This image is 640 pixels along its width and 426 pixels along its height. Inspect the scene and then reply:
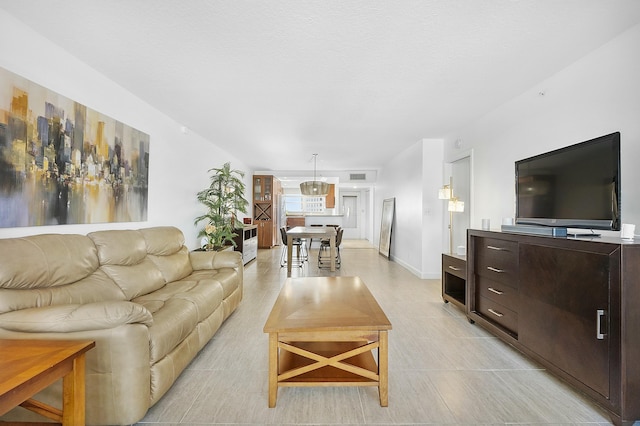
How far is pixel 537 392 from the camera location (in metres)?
1.90

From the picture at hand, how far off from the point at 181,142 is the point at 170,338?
3425 mm

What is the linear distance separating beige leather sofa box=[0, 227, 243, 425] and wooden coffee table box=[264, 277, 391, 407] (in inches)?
27.6

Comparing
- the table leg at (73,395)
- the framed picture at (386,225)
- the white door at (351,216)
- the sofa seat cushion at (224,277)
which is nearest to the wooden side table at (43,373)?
the table leg at (73,395)

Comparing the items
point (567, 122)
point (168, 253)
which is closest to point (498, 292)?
point (567, 122)

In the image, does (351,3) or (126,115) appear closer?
(351,3)

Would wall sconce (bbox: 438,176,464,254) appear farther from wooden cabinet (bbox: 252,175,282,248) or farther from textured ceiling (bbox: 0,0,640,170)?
wooden cabinet (bbox: 252,175,282,248)

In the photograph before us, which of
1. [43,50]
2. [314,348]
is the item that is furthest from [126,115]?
[314,348]

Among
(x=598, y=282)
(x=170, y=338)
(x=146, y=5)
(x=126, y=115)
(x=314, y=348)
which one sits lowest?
(x=314, y=348)

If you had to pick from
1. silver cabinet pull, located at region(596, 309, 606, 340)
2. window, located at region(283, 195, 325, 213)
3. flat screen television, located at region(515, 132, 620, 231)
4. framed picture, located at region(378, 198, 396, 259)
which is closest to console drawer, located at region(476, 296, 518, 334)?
silver cabinet pull, located at region(596, 309, 606, 340)

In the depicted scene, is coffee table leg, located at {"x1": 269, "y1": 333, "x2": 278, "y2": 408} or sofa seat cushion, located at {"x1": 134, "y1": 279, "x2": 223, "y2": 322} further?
sofa seat cushion, located at {"x1": 134, "y1": 279, "x2": 223, "y2": 322}

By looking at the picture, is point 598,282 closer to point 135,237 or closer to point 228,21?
point 228,21

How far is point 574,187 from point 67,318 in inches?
137

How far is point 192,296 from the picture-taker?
2.34 meters

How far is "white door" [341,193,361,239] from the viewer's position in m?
12.5
